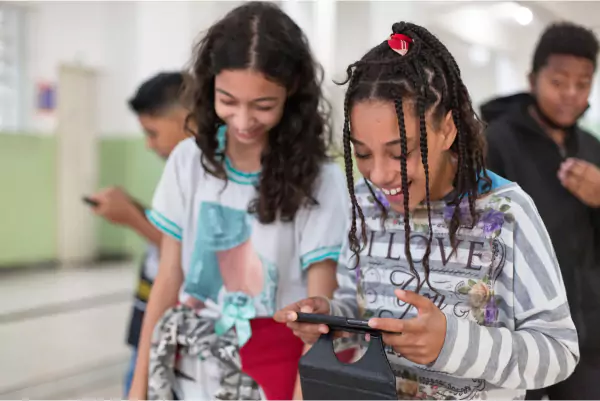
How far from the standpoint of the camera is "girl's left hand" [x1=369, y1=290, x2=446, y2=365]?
509mm

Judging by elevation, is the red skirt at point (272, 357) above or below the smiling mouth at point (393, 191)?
below

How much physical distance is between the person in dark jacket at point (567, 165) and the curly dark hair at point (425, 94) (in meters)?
0.05

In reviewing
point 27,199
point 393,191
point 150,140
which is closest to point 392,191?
point 393,191

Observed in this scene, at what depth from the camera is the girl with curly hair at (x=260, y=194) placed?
71 cm

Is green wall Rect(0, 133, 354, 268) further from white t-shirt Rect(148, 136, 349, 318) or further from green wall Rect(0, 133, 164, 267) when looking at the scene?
white t-shirt Rect(148, 136, 349, 318)

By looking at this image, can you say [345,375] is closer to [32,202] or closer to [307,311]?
[307,311]

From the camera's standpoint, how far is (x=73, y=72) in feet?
11.9

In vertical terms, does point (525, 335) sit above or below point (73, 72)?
below

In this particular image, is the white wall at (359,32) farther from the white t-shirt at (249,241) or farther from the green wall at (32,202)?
the green wall at (32,202)

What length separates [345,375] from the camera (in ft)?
1.81

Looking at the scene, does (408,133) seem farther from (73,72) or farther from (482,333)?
(73,72)

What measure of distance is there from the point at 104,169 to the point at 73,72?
24.3 inches

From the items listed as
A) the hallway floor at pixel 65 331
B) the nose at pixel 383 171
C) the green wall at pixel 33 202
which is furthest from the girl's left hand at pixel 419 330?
the green wall at pixel 33 202

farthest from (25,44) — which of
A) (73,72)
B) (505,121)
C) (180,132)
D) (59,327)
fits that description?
(505,121)
